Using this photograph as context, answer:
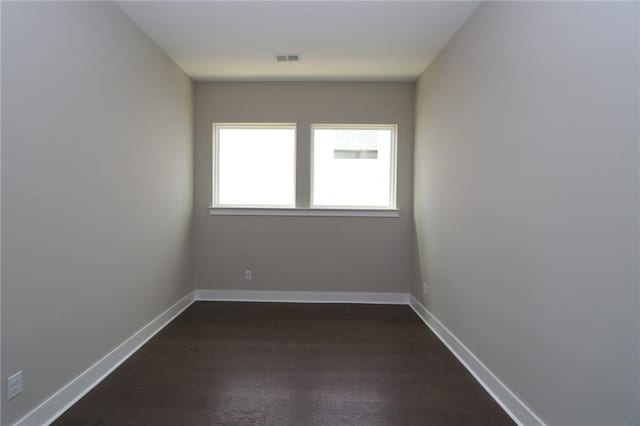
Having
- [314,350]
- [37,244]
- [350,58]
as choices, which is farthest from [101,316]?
[350,58]

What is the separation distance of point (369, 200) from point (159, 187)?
2289 millimetres

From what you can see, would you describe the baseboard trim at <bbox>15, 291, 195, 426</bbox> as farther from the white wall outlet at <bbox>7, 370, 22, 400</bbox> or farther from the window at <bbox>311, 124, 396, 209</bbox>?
the window at <bbox>311, 124, 396, 209</bbox>

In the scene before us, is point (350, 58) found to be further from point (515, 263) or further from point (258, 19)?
point (515, 263)

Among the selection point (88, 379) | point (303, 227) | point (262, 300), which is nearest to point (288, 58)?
point (303, 227)

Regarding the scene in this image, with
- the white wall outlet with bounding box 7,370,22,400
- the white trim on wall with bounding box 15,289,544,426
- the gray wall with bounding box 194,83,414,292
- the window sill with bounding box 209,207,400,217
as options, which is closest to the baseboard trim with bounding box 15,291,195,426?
the white trim on wall with bounding box 15,289,544,426

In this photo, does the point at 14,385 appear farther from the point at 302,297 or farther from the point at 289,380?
the point at 302,297

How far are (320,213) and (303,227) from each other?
26 cm

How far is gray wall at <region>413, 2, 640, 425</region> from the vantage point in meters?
1.17

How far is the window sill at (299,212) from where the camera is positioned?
369 cm

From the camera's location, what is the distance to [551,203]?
4.89 feet

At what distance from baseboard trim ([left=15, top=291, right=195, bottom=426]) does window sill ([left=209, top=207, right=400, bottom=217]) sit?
1.29 metres

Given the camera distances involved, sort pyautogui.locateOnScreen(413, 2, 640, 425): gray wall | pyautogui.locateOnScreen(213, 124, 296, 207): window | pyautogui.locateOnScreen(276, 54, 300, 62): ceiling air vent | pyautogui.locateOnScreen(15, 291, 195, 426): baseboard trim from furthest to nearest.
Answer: pyautogui.locateOnScreen(213, 124, 296, 207): window, pyautogui.locateOnScreen(276, 54, 300, 62): ceiling air vent, pyautogui.locateOnScreen(15, 291, 195, 426): baseboard trim, pyautogui.locateOnScreen(413, 2, 640, 425): gray wall

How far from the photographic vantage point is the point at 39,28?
1.61 m

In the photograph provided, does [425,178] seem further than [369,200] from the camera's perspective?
No
